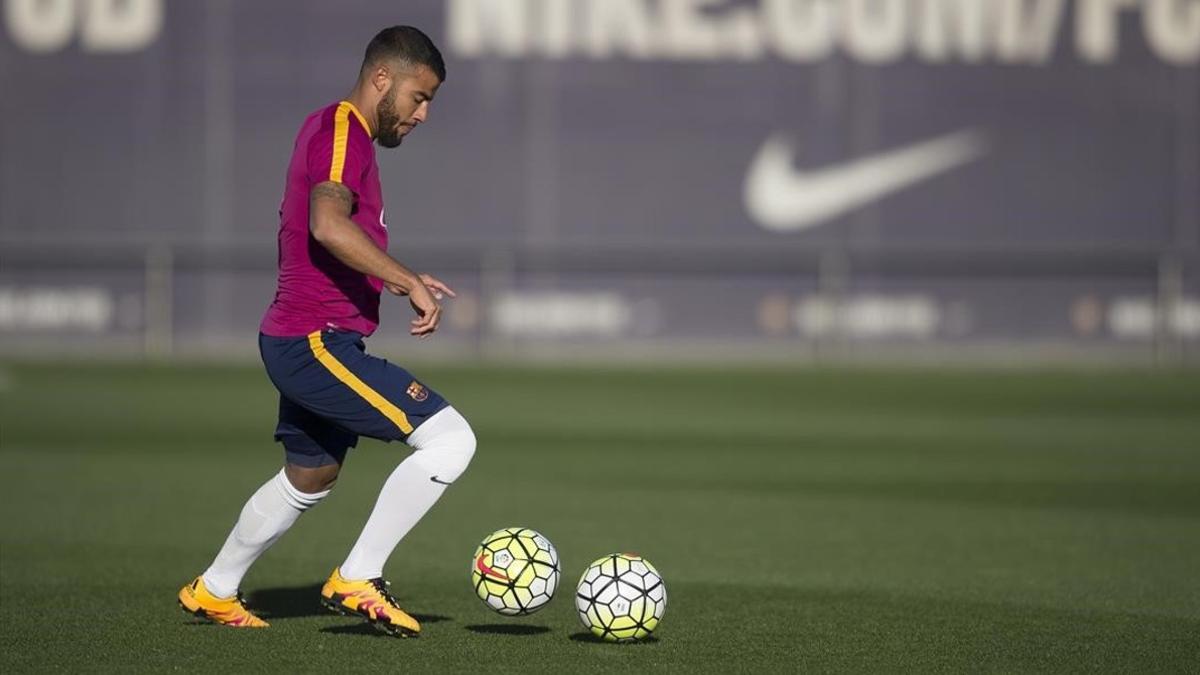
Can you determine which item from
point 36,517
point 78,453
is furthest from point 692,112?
point 36,517

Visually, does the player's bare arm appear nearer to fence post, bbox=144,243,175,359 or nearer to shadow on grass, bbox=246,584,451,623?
shadow on grass, bbox=246,584,451,623

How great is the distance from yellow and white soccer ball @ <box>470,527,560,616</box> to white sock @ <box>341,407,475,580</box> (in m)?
0.33

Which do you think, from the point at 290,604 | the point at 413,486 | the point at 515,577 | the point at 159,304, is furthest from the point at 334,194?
the point at 159,304

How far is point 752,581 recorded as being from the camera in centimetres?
895

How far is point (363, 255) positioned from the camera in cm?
664

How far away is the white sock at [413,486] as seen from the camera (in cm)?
702

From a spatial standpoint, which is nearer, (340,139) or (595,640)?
(340,139)

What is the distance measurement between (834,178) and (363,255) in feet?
71.2

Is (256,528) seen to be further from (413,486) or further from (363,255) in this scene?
(363,255)

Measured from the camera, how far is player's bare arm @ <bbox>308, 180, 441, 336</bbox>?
6.64m

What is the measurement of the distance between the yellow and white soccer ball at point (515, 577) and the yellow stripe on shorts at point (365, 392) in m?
0.59

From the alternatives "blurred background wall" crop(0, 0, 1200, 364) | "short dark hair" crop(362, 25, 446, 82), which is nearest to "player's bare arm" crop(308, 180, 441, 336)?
"short dark hair" crop(362, 25, 446, 82)

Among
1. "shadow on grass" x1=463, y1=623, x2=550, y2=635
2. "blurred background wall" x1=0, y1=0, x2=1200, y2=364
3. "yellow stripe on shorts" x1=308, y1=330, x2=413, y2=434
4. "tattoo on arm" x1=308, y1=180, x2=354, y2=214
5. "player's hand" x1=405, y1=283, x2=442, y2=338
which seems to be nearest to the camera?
"player's hand" x1=405, y1=283, x2=442, y2=338

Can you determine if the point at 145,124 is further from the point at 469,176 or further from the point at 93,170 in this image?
the point at 469,176
